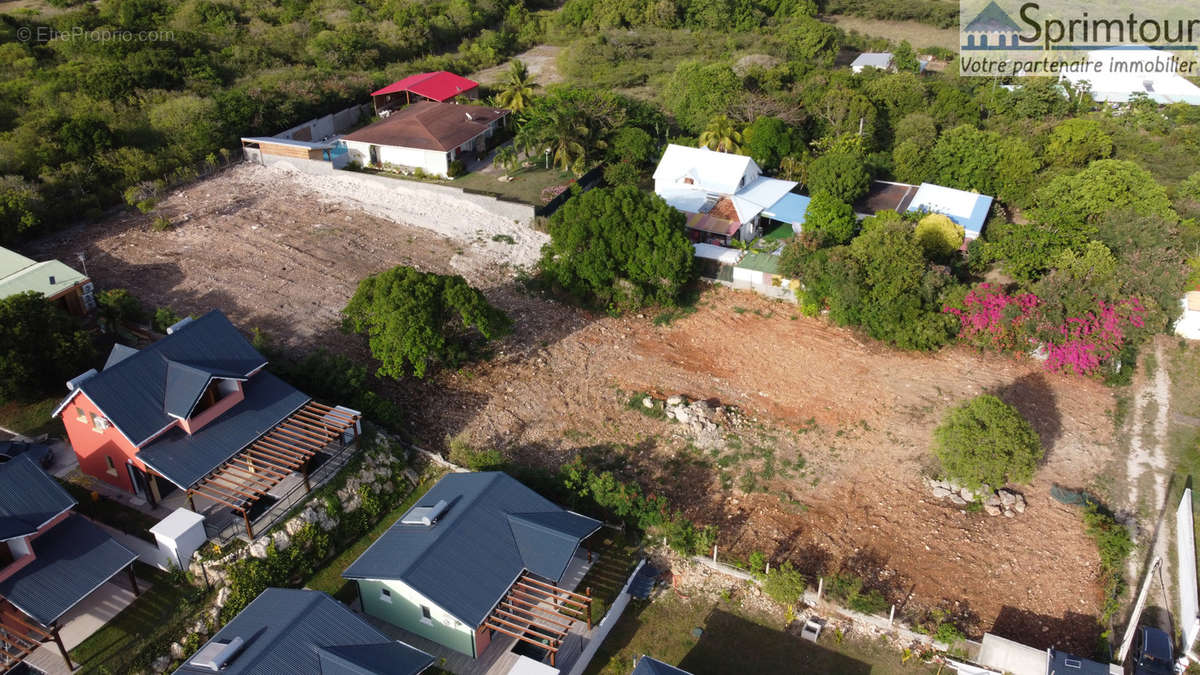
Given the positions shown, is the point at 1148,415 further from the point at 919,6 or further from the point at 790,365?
the point at 919,6

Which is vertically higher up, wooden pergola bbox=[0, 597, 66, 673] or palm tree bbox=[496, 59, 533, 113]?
palm tree bbox=[496, 59, 533, 113]

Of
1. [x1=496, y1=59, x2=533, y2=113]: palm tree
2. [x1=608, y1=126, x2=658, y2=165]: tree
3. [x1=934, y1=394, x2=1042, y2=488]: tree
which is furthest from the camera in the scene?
[x1=496, y1=59, x2=533, y2=113]: palm tree

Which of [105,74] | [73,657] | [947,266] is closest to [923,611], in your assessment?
[947,266]

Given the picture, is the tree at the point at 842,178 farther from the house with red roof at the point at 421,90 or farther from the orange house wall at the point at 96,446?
the orange house wall at the point at 96,446

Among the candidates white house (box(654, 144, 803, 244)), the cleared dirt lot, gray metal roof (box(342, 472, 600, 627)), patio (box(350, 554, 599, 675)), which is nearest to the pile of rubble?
the cleared dirt lot

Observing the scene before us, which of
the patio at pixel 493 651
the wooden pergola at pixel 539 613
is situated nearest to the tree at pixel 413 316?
the patio at pixel 493 651

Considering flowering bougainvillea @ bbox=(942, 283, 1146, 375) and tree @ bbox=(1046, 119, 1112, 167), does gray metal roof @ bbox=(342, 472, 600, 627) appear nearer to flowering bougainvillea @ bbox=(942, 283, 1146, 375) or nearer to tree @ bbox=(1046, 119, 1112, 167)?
flowering bougainvillea @ bbox=(942, 283, 1146, 375)

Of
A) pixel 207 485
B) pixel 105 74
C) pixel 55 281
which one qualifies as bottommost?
pixel 207 485
